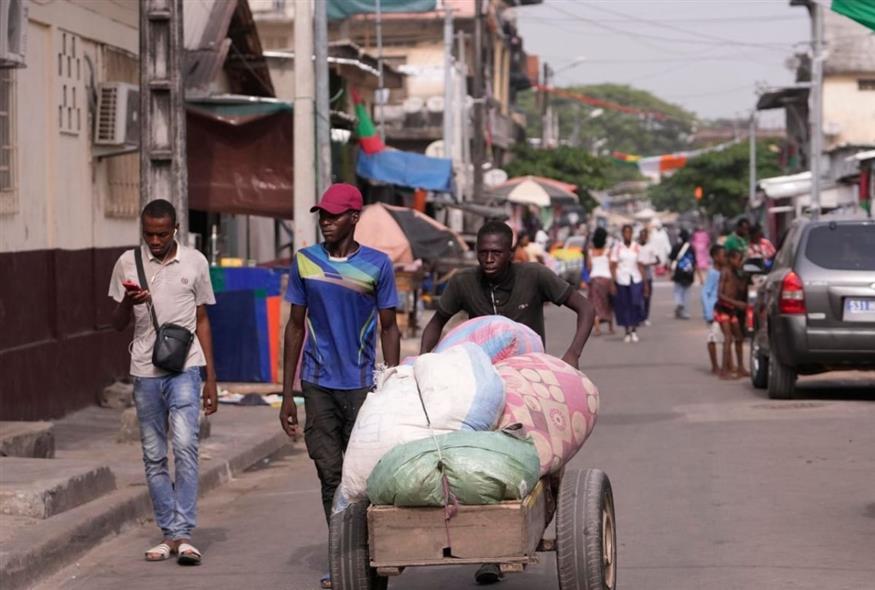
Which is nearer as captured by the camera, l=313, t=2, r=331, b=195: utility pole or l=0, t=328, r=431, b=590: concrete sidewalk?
l=0, t=328, r=431, b=590: concrete sidewalk

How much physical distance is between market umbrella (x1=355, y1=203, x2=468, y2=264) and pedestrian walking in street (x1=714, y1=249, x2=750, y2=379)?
598 centimetres

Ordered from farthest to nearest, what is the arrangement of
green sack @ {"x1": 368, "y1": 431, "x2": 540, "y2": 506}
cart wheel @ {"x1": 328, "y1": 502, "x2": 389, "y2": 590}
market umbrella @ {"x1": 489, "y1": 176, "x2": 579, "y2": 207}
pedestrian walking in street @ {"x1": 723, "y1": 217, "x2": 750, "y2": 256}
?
market umbrella @ {"x1": 489, "y1": 176, "x2": 579, "y2": 207} → pedestrian walking in street @ {"x1": 723, "y1": 217, "x2": 750, "y2": 256} → cart wheel @ {"x1": 328, "y1": 502, "x2": 389, "y2": 590} → green sack @ {"x1": 368, "y1": 431, "x2": 540, "y2": 506}

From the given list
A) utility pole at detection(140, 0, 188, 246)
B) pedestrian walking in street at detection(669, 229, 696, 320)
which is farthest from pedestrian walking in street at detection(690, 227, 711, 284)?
utility pole at detection(140, 0, 188, 246)

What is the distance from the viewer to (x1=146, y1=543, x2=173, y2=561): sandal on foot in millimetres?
9031

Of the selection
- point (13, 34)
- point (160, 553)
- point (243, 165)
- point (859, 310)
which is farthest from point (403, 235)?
point (160, 553)

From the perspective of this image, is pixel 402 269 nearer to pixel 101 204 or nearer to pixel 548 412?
pixel 101 204

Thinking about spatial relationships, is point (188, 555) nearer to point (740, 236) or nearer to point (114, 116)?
point (114, 116)

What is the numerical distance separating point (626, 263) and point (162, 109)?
49.4 ft

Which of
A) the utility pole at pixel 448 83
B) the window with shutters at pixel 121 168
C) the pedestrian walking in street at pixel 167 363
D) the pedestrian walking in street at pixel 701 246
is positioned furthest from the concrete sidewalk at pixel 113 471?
the pedestrian walking in street at pixel 701 246

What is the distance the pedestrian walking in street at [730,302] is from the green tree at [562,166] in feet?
164

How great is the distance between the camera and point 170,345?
8.83m

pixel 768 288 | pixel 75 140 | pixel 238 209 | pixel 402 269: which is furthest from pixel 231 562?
pixel 402 269

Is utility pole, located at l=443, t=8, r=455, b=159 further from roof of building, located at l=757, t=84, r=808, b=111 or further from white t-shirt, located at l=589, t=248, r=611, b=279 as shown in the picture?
roof of building, located at l=757, t=84, r=808, b=111

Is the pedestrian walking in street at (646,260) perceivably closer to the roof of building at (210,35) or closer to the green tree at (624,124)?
the roof of building at (210,35)
